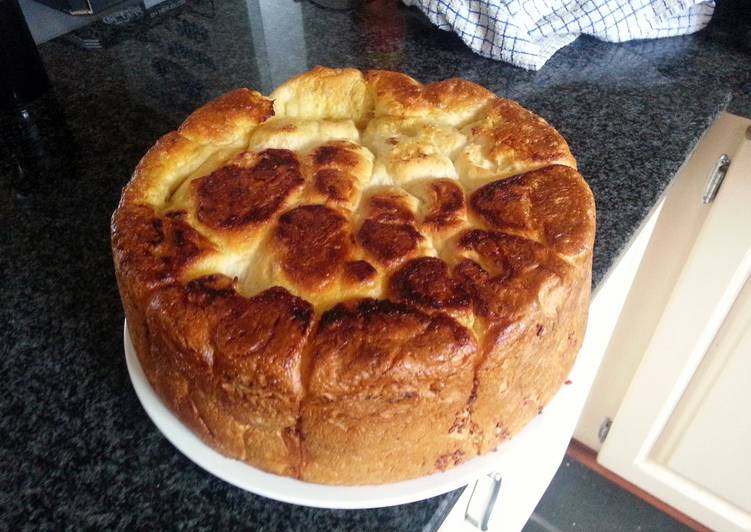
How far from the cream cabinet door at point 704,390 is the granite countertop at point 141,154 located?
0.19 m

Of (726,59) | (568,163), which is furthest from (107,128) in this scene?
(726,59)

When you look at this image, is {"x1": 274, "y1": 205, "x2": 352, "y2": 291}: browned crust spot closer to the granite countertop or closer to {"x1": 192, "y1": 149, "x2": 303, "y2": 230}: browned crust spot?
{"x1": 192, "y1": 149, "x2": 303, "y2": 230}: browned crust spot

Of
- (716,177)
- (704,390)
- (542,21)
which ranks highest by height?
(542,21)

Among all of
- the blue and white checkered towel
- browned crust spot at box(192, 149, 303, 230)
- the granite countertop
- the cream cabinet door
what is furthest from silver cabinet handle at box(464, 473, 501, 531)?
the blue and white checkered towel

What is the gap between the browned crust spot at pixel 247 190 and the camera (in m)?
0.60

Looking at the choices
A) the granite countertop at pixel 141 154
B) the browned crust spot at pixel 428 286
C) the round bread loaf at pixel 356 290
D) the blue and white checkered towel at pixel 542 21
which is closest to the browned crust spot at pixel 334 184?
the round bread loaf at pixel 356 290

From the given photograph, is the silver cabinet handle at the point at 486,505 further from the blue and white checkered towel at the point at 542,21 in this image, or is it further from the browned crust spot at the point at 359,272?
the blue and white checkered towel at the point at 542,21

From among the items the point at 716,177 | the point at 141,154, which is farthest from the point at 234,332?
the point at 716,177

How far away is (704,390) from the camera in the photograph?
1.22 m

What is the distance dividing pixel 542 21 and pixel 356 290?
84 centimetres

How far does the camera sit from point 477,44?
3.85ft

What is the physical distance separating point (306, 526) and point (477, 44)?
36.5 inches

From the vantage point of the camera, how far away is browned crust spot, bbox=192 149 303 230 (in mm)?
597

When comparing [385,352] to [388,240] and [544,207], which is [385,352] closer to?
[388,240]
